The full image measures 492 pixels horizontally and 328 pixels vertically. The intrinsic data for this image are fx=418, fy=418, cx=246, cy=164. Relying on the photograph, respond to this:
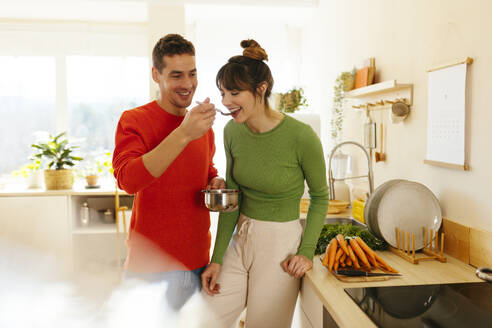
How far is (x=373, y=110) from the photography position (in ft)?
7.39

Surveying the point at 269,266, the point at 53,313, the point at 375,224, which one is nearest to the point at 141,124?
the point at 269,266

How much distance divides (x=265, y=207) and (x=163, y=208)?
1.12 feet

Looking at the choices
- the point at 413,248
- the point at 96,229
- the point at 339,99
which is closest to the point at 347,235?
the point at 413,248

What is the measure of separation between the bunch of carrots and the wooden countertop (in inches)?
1.7

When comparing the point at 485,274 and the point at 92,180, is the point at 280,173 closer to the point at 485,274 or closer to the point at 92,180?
the point at 485,274

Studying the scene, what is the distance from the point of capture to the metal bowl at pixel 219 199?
4.31ft

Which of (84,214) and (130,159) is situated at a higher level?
(130,159)

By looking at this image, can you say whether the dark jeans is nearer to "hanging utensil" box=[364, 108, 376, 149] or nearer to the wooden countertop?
the wooden countertop

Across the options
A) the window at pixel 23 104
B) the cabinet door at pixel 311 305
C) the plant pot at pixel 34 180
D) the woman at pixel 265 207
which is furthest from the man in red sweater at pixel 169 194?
the window at pixel 23 104

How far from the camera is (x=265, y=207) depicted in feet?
4.67

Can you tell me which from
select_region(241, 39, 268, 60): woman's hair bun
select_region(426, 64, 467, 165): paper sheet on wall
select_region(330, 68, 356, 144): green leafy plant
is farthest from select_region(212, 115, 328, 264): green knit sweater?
select_region(330, 68, 356, 144): green leafy plant

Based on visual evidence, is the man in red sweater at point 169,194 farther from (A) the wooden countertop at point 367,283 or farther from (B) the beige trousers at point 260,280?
(A) the wooden countertop at point 367,283

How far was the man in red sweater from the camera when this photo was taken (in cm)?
132

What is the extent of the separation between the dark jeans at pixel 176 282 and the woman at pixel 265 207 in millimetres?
44
